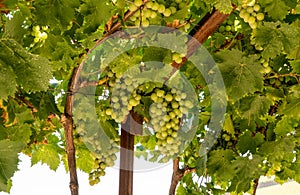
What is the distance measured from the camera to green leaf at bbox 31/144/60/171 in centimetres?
138

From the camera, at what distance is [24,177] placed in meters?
2.46

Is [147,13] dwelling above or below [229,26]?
below

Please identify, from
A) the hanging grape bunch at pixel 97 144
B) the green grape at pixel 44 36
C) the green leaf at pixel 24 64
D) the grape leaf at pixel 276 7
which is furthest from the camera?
the hanging grape bunch at pixel 97 144

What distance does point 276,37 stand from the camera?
2.97 ft

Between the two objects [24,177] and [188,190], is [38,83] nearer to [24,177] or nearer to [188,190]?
[188,190]

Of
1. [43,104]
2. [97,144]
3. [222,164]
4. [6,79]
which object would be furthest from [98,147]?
[6,79]

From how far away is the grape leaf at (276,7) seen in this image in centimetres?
89

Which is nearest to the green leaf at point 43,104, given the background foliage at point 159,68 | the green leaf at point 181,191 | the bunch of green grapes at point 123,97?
the background foliage at point 159,68

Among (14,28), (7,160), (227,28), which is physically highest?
(227,28)

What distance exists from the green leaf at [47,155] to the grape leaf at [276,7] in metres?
0.69

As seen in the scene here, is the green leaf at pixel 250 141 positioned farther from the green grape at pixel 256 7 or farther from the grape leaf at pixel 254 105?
the green grape at pixel 256 7

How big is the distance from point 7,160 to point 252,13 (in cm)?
47

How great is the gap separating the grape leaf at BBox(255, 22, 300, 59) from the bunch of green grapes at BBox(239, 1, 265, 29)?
39mm

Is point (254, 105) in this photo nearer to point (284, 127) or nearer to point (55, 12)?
point (284, 127)
